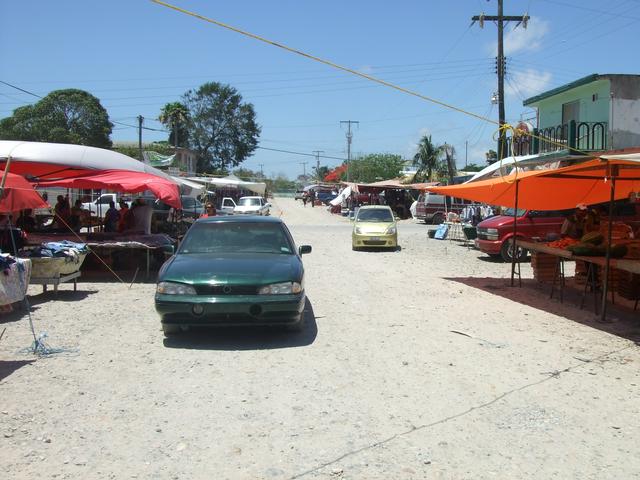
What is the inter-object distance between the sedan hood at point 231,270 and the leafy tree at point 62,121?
46098 mm

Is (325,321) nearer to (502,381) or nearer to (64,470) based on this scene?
(502,381)

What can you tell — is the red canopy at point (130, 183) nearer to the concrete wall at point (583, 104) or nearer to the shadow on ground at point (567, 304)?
the shadow on ground at point (567, 304)

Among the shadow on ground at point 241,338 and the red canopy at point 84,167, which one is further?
the red canopy at point 84,167

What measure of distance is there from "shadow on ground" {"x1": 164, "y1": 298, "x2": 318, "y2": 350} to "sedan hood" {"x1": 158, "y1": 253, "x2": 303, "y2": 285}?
78 centimetres

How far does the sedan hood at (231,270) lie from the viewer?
697cm

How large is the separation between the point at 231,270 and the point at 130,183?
268 inches

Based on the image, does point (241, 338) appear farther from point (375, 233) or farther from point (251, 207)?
point (251, 207)

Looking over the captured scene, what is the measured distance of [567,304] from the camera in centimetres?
1071

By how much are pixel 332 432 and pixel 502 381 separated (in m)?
2.22

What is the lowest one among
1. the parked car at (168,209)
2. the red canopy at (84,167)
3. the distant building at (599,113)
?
the parked car at (168,209)

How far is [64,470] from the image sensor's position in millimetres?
3881

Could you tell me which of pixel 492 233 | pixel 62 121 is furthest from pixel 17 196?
pixel 62 121

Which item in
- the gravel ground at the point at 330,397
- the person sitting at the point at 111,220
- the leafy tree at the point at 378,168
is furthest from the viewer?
the leafy tree at the point at 378,168

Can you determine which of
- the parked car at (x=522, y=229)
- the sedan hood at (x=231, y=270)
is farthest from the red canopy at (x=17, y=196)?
the parked car at (x=522, y=229)
